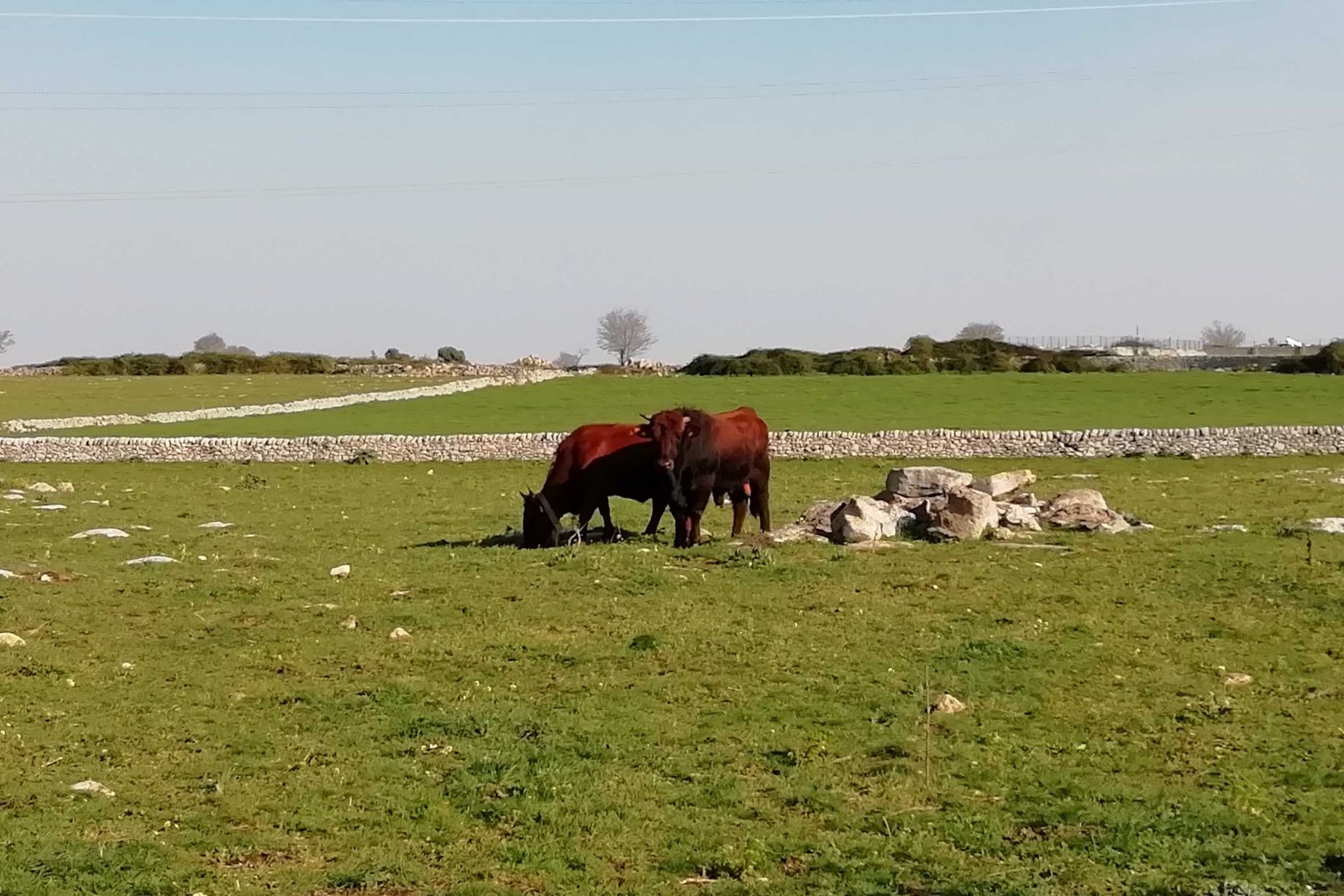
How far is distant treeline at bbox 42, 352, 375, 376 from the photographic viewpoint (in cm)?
10488

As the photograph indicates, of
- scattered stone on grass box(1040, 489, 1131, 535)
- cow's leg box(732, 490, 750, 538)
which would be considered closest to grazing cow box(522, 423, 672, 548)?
cow's leg box(732, 490, 750, 538)

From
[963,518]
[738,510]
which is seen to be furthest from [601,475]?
[963,518]

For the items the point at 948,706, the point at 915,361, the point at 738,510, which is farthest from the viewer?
the point at 915,361

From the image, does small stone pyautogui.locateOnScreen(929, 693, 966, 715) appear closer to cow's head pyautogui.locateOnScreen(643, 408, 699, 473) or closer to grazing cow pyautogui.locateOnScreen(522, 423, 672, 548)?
cow's head pyautogui.locateOnScreen(643, 408, 699, 473)

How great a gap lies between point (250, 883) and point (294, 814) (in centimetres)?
113

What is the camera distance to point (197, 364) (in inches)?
4171

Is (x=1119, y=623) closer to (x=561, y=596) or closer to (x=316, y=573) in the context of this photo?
(x=561, y=596)

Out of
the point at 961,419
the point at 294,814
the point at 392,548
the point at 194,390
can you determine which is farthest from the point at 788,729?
the point at 194,390

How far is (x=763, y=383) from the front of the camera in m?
74.1

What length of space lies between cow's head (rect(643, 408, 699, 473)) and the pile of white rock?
1874 millimetres

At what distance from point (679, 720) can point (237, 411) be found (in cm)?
5206

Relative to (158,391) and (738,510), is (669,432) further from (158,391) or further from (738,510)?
(158,391)

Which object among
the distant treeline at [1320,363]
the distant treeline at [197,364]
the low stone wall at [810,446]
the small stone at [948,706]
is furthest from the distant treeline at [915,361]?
the small stone at [948,706]

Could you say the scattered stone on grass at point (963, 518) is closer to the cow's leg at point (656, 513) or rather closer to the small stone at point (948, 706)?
the cow's leg at point (656, 513)
